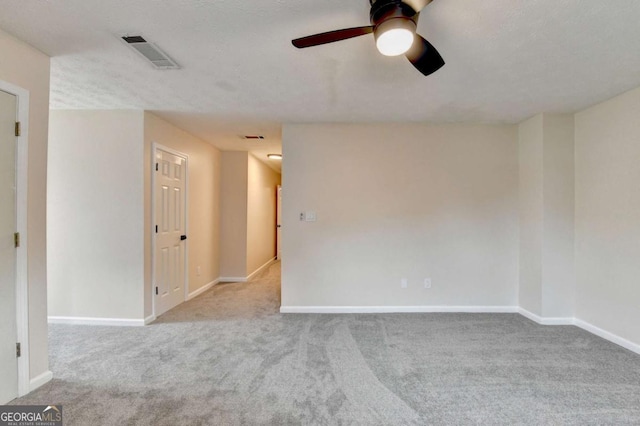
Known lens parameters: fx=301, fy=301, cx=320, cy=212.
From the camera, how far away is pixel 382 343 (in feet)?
9.42

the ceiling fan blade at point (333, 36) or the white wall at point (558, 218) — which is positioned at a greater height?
the ceiling fan blade at point (333, 36)

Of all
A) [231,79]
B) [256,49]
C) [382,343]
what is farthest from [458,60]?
[382,343]

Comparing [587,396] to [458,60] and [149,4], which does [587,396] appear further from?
[149,4]

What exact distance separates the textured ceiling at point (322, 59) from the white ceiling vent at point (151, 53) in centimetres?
6

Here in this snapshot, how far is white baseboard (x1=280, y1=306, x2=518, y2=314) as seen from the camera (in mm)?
3752

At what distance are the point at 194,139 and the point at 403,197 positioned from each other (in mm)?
3095

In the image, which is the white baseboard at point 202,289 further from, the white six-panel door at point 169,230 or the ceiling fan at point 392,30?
the ceiling fan at point 392,30

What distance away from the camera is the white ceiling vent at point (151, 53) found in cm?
200

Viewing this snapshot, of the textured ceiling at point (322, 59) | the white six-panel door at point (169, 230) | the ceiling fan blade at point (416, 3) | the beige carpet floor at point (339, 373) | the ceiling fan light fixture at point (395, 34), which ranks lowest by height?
the beige carpet floor at point (339, 373)

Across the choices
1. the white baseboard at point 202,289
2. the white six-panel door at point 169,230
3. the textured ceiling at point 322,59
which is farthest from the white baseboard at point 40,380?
the textured ceiling at point 322,59

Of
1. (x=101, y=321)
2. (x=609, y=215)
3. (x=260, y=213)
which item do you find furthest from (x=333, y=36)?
(x=260, y=213)

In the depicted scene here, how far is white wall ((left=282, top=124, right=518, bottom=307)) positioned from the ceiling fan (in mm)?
2194

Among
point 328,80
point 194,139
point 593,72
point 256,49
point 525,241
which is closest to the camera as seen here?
point 256,49

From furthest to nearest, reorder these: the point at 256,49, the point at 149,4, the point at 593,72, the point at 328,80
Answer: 1. the point at 328,80
2. the point at 593,72
3. the point at 256,49
4. the point at 149,4
